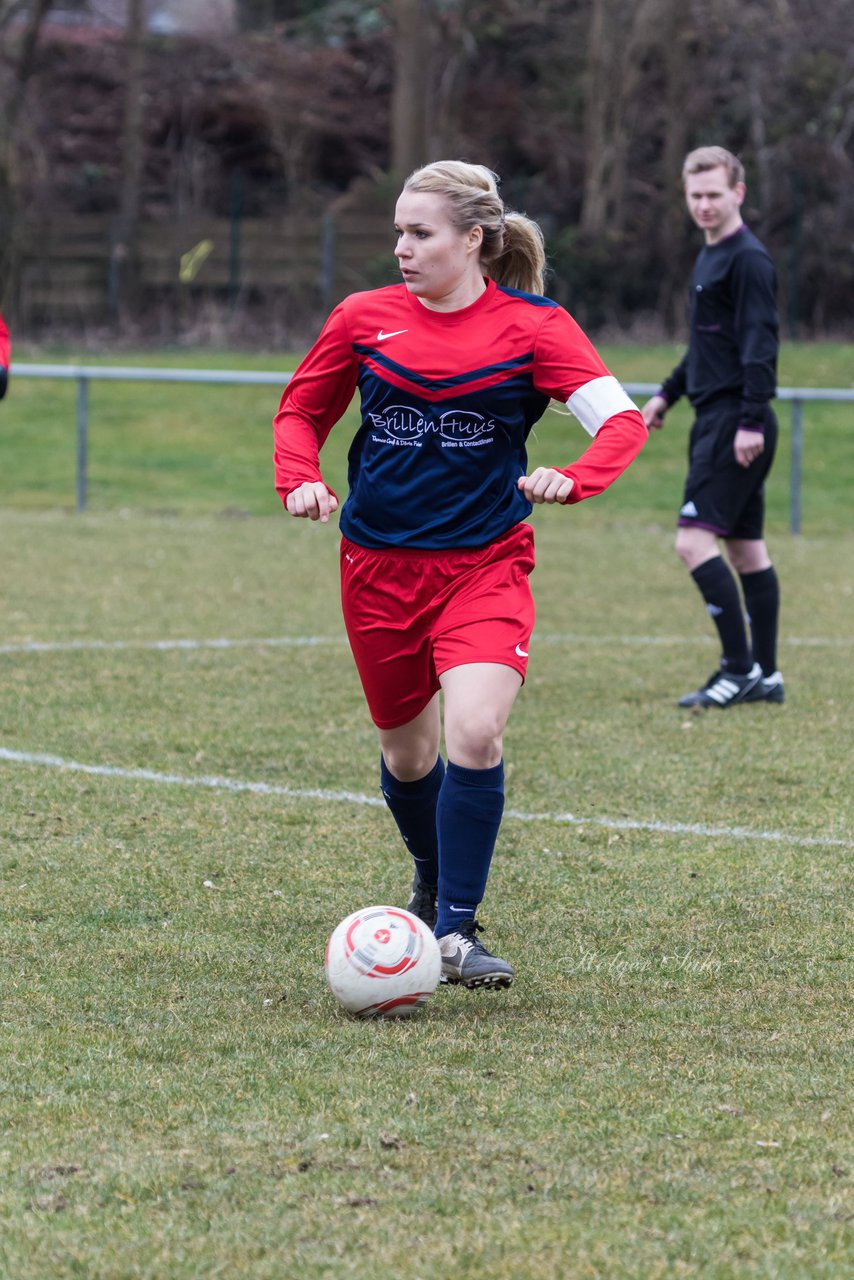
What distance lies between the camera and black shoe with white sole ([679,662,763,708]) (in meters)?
8.05

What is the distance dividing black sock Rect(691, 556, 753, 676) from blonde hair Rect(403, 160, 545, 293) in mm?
3616

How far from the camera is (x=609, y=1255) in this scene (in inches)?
111

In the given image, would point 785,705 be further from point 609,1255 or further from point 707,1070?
point 609,1255

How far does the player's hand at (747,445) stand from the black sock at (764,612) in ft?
2.19

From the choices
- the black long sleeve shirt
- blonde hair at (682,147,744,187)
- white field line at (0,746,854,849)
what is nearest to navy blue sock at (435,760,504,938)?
white field line at (0,746,854,849)

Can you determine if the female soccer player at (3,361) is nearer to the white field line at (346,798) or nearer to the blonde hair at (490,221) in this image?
the white field line at (346,798)

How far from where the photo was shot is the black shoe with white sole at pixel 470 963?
4.20 m

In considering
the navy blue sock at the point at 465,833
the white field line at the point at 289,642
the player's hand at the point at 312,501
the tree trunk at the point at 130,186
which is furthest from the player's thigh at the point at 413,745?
the tree trunk at the point at 130,186

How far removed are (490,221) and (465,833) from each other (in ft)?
4.94

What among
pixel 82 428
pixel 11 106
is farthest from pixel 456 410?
pixel 11 106

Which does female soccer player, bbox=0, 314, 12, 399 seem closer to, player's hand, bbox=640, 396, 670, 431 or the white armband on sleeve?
player's hand, bbox=640, 396, 670, 431

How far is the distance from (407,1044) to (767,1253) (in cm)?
119

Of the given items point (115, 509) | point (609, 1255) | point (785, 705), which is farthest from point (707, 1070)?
point (115, 509)

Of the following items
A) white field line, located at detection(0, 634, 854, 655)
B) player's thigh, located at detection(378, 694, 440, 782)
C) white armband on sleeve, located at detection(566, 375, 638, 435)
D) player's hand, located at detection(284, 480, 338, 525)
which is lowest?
white field line, located at detection(0, 634, 854, 655)
